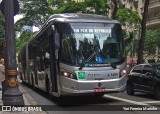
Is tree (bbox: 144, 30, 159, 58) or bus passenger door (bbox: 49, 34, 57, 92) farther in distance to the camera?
tree (bbox: 144, 30, 159, 58)

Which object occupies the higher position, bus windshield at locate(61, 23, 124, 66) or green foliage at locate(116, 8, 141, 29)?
green foliage at locate(116, 8, 141, 29)

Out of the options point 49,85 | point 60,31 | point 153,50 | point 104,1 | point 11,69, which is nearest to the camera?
point 11,69

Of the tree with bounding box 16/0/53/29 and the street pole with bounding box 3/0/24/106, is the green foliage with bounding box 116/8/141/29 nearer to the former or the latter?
the tree with bounding box 16/0/53/29

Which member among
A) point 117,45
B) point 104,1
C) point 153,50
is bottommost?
point 153,50

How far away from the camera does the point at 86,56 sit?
1487 centimetres

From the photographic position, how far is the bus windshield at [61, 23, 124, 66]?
14852 millimetres

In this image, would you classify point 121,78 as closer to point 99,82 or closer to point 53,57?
point 99,82

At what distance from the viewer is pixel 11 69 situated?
13.0m

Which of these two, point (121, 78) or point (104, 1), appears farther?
point (104, 1)

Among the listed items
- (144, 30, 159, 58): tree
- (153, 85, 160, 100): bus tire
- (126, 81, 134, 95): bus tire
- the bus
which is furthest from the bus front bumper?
(144, 30, 159, 58): tree

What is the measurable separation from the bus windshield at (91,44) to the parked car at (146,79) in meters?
3.20

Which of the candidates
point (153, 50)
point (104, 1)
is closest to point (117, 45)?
point (104, 1)

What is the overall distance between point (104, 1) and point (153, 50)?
1538 cm

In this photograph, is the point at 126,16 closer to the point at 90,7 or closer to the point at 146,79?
the point at 90,7
